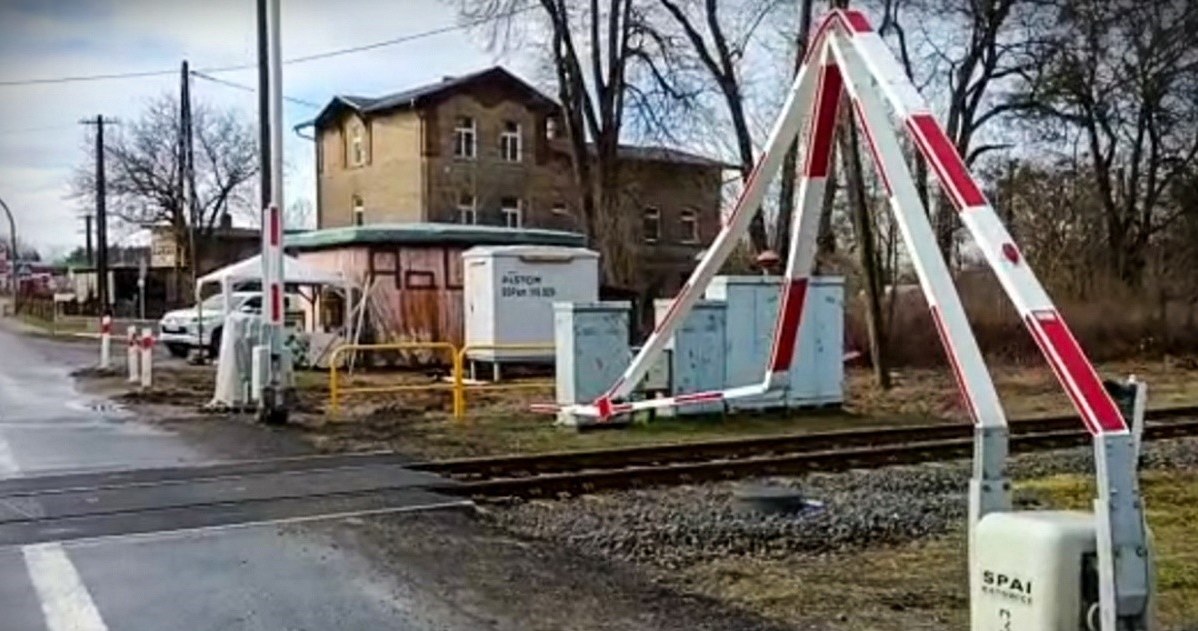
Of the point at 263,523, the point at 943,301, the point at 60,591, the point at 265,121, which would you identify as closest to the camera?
the point at 943,301

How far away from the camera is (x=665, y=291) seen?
126ft

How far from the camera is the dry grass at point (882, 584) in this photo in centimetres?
625

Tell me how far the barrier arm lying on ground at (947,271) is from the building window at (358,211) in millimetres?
36633

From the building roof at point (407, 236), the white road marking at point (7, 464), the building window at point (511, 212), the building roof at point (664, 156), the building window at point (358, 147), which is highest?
the building window at point (358, 147)

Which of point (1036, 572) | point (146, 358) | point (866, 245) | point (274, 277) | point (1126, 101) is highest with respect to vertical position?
point (1126, 101)

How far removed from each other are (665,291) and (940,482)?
1092 inches

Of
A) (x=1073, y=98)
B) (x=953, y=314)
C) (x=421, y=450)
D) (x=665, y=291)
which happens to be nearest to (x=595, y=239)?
(x=665, y=291)

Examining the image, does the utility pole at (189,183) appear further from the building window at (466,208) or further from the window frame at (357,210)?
the building window at (466,208)

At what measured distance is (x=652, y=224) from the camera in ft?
148

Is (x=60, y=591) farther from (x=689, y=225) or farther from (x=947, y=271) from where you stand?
(x=689, y=225)

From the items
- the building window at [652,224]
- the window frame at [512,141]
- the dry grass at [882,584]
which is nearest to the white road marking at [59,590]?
the dry grass at [882,584]

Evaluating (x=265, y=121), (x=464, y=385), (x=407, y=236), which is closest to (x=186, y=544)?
(x=265, y=121)

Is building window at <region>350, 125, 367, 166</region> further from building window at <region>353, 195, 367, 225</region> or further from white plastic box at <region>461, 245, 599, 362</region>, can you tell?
white plastic box at <region>461, 245, 599, 362</region>

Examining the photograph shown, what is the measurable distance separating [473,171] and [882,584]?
121 feet
